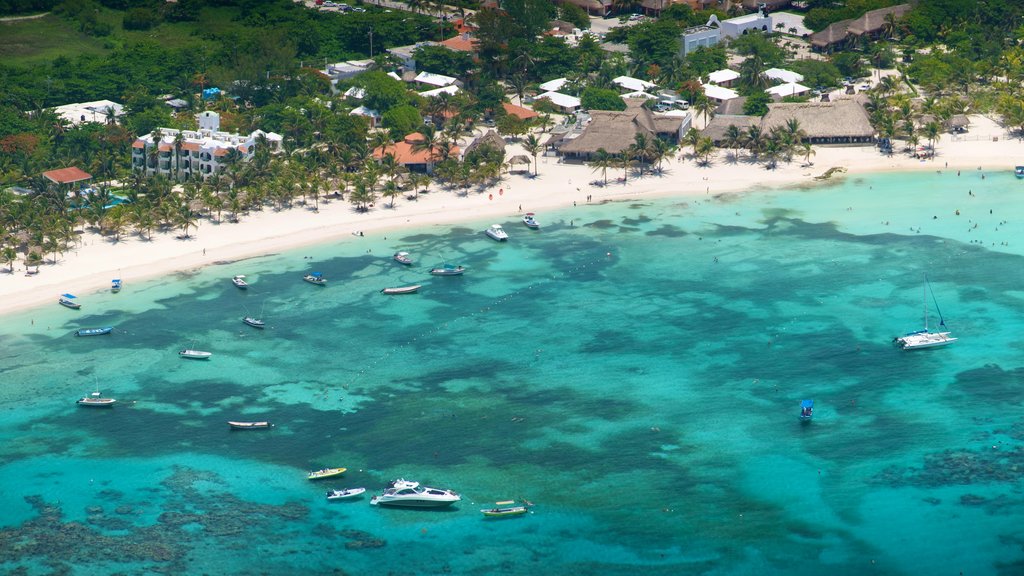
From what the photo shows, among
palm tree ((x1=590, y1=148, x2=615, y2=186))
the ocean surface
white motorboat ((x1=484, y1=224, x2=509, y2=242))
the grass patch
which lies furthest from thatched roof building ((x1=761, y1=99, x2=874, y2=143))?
the grass patch

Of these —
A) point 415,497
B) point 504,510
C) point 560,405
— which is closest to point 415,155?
point 560,405

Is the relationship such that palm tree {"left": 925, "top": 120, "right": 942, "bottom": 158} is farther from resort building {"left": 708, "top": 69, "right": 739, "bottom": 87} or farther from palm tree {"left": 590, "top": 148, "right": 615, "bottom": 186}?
palm tree {"left": 590, "top": 148, "right": 615, "bottom": 186}

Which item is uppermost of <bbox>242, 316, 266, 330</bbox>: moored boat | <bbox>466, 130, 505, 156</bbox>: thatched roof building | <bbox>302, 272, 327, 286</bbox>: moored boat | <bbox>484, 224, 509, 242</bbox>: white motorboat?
<bbox>466, 130, 505, 156</bbox>: thatched roof building

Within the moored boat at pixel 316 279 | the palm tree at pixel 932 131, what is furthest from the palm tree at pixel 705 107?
the moored boat at pixel 316 279

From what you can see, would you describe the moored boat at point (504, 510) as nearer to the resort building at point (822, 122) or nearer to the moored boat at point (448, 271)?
the moored boat at point (448, 271)

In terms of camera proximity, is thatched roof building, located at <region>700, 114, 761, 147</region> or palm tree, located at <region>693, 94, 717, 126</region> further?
palm tree, located at <region>693, 94, 717, 126</region>

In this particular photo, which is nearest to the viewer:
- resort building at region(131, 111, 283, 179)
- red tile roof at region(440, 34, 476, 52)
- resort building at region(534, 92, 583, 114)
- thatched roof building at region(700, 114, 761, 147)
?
resort building at region(131, 111, 283, 179)
